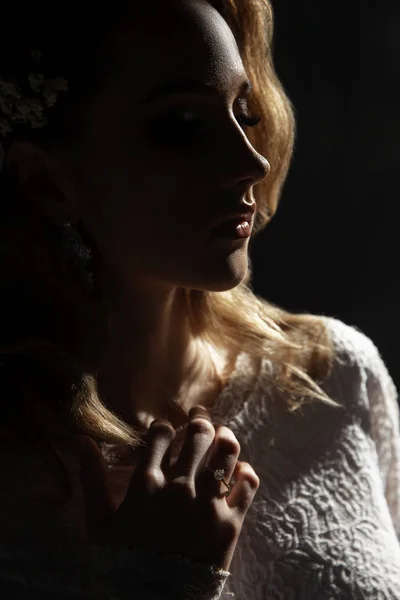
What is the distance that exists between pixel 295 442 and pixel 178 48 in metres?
0.54

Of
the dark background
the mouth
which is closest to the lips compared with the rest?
the mouth

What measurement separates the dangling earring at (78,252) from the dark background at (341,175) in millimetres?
800

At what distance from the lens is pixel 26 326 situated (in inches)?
47.4


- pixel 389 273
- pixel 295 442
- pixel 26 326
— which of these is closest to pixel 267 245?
pixel 389 273

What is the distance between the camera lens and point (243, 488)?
1.16 meters

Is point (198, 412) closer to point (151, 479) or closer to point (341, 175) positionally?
point (151, 479)

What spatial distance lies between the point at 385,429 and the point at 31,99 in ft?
2.30

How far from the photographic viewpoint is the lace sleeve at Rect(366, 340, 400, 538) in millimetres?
1438

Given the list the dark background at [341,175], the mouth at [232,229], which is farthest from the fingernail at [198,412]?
the dark background at [341,175]

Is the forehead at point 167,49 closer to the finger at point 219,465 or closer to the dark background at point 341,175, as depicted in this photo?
the finger at point 219,465

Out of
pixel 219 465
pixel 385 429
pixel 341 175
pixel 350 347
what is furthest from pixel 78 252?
pixel 341 175

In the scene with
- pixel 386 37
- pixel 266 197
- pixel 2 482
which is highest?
pixel 386 37

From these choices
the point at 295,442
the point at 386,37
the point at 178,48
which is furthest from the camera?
the point at 386,37

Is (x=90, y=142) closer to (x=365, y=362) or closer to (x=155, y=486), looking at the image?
(x=155, y=486)
